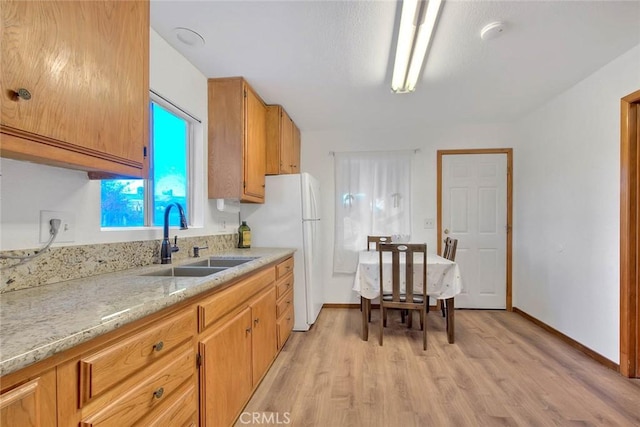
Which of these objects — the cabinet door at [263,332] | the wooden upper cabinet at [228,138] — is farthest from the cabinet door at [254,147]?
the cabinet door at [263,332]

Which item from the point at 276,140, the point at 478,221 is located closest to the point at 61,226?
the point at 276,140

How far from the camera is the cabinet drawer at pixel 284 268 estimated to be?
7.57 ft

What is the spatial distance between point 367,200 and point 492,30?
2.23m

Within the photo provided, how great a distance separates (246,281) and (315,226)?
1.53 m

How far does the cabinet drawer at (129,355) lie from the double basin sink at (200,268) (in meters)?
0.54

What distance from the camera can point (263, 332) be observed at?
77.1 inches

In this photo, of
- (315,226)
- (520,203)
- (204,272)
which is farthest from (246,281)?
(520,203)

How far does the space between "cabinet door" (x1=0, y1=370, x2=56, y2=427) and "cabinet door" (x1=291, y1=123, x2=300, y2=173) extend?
291 centimetres

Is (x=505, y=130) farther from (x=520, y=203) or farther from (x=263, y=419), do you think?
(x=263, y=419)

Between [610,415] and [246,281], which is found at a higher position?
[246,281]

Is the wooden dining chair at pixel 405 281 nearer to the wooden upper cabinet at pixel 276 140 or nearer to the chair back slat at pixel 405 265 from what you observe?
the chair back slat at pixel 405 265

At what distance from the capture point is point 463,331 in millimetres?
2895

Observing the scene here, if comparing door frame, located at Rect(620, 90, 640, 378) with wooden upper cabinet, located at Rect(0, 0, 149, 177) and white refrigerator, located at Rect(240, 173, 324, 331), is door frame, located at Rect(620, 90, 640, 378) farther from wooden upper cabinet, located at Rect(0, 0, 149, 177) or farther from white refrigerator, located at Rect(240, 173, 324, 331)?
wooden upper cabinet, located at Rect(0, 0, 149, 177)

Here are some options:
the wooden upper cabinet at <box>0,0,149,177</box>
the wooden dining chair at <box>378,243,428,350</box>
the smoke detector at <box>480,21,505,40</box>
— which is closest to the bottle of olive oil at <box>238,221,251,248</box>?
the wooden dining chair at <box>378,243,428,350</box>
